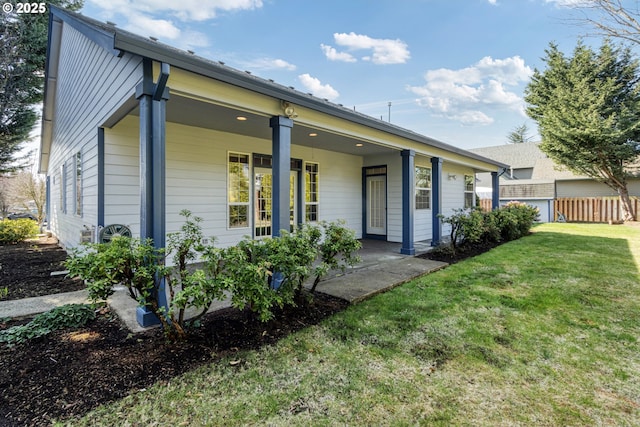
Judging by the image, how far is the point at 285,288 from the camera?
10.9 feet

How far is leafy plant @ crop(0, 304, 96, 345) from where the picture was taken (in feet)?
9.70

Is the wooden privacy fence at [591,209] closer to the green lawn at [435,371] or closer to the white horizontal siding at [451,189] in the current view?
the white horizontal siding at [451,189]

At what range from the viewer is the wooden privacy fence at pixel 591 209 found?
49.3 ft

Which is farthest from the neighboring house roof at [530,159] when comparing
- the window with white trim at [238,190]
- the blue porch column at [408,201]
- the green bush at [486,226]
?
the window with white trim at [238,190]

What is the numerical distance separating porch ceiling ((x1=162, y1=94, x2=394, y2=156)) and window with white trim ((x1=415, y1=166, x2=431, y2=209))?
2.40 meters

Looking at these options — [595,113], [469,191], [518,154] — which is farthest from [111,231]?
[518,154]

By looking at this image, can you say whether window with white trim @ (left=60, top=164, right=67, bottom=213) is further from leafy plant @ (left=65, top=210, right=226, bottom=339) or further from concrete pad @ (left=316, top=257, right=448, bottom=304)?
concrete pad @ (left=316, top=257, right=448, bottom=304)

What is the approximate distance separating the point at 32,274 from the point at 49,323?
343 centimetres

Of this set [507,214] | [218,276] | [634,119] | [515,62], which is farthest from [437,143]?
[515,62]

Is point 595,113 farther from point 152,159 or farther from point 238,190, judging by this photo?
point 152,159

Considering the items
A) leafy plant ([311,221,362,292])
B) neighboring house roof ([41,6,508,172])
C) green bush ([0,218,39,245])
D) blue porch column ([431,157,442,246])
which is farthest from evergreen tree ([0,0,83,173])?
blue porch column ([431,157,442,246])

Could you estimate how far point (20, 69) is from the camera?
1035 cm

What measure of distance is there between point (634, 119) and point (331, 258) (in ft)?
56.2

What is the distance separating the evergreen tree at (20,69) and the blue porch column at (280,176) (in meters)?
11.5
